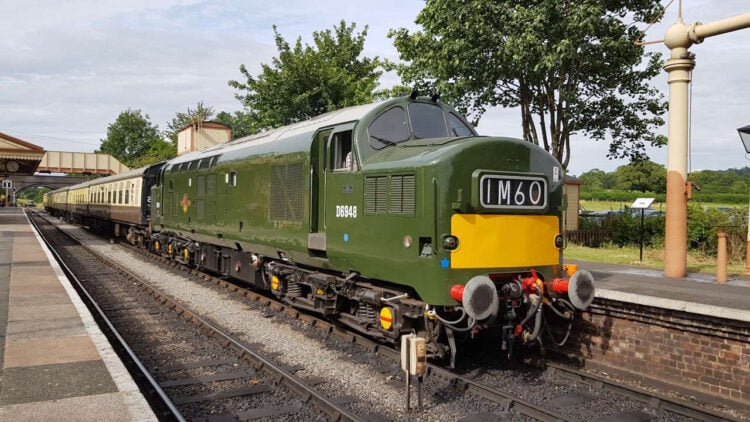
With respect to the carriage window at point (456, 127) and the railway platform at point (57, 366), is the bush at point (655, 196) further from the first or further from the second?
the railway platform at point (57, 366)

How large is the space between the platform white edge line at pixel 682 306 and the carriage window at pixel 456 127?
3.04 meters

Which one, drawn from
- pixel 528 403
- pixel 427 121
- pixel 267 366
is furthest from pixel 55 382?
pixel 427 121

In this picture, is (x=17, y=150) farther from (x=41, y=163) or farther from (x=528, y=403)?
(x=41, y=163)

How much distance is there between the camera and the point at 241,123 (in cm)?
7825

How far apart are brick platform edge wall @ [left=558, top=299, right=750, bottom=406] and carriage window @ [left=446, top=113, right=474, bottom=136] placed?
3187 millimetres

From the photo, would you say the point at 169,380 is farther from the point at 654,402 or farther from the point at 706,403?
the point at 706,403

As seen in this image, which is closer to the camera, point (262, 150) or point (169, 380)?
point (169, 380)

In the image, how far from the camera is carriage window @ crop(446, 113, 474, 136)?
8.38 metres

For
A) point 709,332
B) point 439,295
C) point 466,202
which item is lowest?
point 709,332

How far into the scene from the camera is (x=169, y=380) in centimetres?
709

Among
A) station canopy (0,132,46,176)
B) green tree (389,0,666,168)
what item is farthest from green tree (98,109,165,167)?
green tree (389,0,666,168)

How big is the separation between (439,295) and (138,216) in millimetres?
17784

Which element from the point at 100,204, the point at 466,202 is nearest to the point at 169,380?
the point at 466,202

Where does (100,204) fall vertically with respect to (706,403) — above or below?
above
